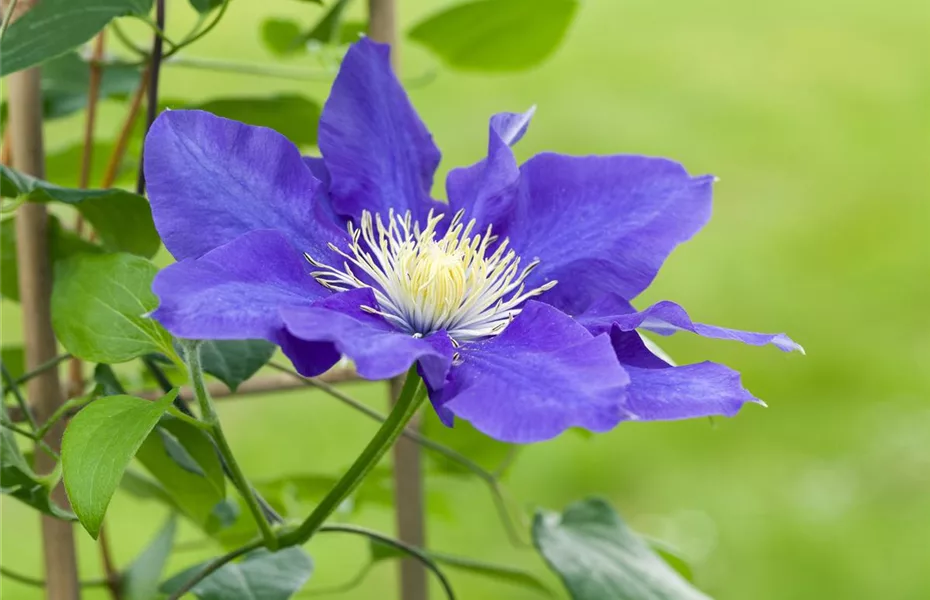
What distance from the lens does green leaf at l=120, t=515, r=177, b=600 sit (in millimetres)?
735

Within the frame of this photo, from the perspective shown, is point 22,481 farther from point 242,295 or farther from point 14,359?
point 14,359

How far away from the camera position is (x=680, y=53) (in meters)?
2.88

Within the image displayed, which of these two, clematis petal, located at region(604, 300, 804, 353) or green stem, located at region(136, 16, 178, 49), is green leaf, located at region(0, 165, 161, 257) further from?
clematis petal, located at region(604, 300, 804, 353)

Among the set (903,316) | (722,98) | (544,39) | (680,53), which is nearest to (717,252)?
(903,316)

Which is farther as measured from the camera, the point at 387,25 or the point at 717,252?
the point at 717,252

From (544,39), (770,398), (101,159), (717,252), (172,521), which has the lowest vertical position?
(770,398)

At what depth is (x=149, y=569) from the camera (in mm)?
748

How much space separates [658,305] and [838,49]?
271 centimetres

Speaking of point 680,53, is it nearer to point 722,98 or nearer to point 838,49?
point 722,98

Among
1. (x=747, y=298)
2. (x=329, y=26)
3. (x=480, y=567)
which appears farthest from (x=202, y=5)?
(x=747, y=298)

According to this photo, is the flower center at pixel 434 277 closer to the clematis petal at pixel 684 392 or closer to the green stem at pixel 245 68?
the clematis petal at pixel 684 392

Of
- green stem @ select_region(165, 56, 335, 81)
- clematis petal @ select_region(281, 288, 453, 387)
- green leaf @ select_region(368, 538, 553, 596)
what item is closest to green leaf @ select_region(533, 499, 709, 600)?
green leaf @ select_region(368, 538, 553, 596)

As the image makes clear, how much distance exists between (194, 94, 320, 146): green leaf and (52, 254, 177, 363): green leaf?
0.20 m

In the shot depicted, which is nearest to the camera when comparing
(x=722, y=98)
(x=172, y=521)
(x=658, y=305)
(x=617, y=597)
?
(x=658, y=305)
